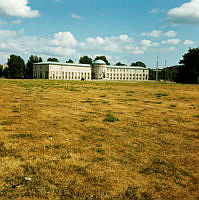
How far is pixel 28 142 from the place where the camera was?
6293 millimetres

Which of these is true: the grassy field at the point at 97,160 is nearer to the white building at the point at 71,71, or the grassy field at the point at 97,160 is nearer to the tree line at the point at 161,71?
the tree line at the point at 161,71

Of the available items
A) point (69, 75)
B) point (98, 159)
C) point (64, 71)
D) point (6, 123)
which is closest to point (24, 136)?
point (6, 123)

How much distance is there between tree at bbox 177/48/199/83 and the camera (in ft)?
271

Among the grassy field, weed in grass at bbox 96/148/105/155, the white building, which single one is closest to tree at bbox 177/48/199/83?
the grassy field

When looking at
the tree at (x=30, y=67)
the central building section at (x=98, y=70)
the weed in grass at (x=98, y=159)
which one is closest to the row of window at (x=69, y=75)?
the central building section at (x=98, y=70)

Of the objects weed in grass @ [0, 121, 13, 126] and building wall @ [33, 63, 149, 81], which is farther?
building wall @ [33, 63, 149, 81]

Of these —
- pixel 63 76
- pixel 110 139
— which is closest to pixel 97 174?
pixel 110 139

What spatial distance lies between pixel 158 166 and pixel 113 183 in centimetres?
141

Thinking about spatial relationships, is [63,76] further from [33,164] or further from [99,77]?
[33,164]

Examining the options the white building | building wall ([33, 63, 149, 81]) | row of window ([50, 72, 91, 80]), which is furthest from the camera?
row of window ([50, 72, 91, 80])

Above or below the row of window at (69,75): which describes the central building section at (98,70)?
above

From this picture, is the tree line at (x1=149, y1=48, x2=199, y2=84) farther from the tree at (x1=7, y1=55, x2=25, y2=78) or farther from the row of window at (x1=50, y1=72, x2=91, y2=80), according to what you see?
the row of window at (x1=50, y1=72, x2=91, y2=80)

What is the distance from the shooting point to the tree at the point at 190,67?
3250 inches

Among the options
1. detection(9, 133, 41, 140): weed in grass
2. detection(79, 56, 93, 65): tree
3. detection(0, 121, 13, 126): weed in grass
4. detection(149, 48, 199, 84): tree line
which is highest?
detection(79, 56, 93, 65): tree
